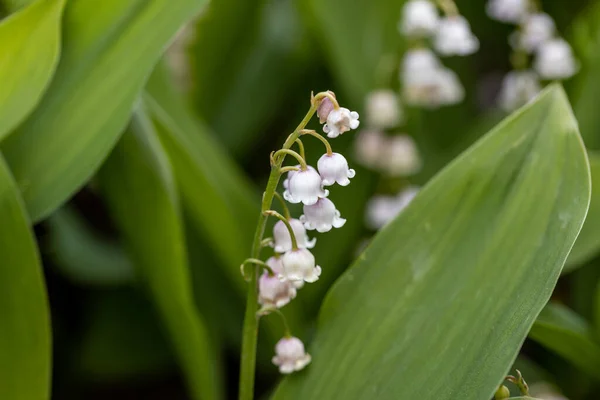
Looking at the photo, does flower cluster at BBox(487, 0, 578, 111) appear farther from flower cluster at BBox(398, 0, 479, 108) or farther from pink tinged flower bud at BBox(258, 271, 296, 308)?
pink tinged flower bud at BBox(258, 271, 296, 308)

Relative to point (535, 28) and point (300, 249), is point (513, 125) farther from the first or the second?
point (535, 28)

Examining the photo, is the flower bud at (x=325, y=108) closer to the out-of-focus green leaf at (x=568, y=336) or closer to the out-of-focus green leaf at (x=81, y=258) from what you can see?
the out-of-focus green leaf at (x=568, y=336)

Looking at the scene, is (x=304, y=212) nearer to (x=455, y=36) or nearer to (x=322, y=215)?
(x=322, y=215)

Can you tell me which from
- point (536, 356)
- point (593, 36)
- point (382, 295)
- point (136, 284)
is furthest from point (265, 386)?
point (593, 36)

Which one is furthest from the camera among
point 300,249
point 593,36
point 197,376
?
point 593,36

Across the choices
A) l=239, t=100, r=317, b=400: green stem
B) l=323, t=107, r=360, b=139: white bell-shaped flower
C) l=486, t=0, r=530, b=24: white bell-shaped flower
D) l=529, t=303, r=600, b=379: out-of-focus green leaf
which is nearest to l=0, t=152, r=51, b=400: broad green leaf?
l=239, t=100, r=317, b=400: green stem

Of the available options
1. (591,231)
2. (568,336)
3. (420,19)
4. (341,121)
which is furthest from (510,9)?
(341,121)
